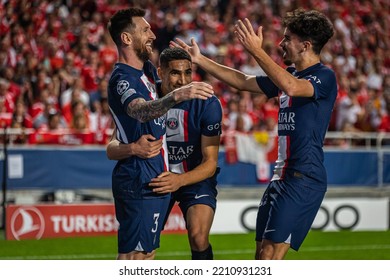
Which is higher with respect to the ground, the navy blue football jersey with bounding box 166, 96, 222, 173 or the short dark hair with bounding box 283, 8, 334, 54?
the short dark hair with bounding box 283, 8, 334, 54

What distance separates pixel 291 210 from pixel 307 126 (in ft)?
2.02

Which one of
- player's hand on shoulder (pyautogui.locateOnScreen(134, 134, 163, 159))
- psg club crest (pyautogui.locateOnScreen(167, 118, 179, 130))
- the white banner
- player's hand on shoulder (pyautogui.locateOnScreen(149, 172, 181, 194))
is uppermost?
psg club crest (pyautogui.locateOnScreen(167, 118, 179, 130))

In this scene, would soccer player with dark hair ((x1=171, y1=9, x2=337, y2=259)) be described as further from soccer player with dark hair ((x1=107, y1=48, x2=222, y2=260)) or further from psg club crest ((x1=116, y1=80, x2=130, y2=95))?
psg club crest ((x1=116, y1=80, x2=130, y2=95))

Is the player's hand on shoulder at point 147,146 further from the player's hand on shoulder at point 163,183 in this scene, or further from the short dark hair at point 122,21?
the short dark hair at point 122,21

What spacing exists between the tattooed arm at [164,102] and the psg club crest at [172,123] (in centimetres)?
138

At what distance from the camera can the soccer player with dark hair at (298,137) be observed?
21.0 ft

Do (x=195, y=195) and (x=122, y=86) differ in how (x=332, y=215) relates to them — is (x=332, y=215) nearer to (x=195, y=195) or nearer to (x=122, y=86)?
(x=195, y=195)

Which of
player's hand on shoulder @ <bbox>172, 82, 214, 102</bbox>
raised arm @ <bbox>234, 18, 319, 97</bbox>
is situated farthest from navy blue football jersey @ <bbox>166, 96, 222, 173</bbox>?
player's hand on shoulder @ <bbox>172, 82, 214, 102</bbox>

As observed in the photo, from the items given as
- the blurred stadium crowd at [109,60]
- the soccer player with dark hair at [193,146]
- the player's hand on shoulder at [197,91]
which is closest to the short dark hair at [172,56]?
the soccer player with dark hair at [193,146]

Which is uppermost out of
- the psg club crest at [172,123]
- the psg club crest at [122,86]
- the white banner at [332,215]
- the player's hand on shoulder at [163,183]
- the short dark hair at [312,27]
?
the short dark hair at [312,27]

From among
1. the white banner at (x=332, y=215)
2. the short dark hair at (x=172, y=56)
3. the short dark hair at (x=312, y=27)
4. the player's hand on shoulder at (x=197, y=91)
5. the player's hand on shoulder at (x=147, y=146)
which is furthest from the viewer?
the white banner at (x=332, y=215)

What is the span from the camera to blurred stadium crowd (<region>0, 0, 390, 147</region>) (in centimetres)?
1492
